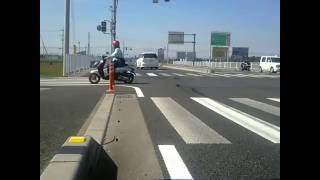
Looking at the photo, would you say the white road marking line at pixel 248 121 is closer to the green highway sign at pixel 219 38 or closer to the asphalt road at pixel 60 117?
the asphalt road at pixel 60 117

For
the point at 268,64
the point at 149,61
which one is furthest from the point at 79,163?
the point at 149,61

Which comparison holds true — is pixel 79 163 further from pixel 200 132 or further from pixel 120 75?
pixel 120 75

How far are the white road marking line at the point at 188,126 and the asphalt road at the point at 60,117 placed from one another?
6.05ft

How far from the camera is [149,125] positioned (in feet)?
34.3

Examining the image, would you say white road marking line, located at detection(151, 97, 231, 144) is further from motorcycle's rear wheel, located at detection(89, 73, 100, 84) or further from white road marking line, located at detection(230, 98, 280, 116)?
motorcycle's rear wheel, located at detection(89, 73, 100, 84)

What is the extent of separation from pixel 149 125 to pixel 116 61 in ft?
44.4

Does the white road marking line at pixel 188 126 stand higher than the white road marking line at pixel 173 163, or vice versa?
the white road marking line at pixel 188 126

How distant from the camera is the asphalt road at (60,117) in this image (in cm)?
783

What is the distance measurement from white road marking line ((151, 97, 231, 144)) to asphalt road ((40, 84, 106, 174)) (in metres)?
1.84

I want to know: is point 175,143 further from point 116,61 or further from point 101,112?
point 116,61

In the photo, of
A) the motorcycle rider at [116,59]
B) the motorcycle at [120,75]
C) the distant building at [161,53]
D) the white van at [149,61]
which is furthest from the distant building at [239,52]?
the motorcycle rider at [116,59]

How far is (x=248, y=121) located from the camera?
11289mm

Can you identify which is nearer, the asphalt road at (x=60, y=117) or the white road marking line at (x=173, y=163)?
the white road marking line at (x=173, y=163)

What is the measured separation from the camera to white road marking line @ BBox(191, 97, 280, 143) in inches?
368
